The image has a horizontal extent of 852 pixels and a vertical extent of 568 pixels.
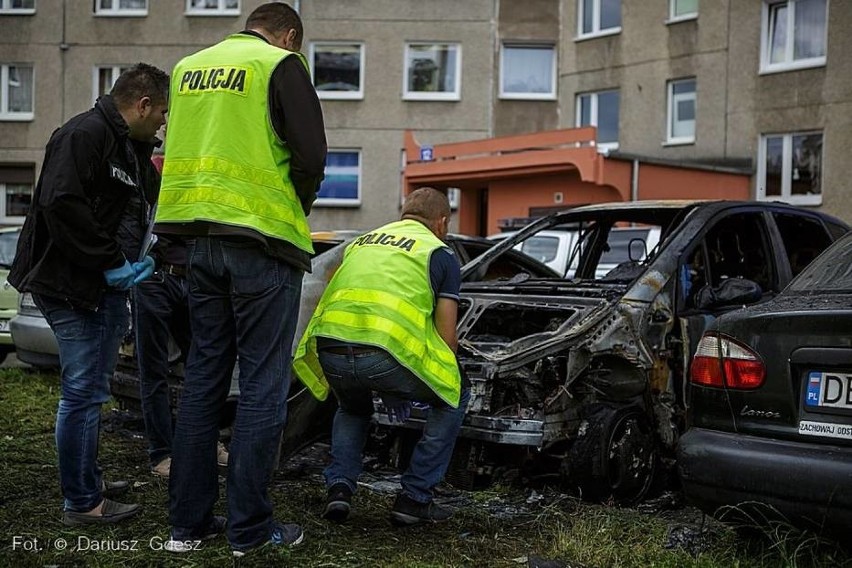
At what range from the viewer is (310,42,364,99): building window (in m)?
28.2

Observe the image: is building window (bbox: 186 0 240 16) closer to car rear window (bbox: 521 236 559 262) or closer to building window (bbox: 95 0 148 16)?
building window (bbox: 95 0 148 16)

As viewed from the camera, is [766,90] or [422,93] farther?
[422,93]

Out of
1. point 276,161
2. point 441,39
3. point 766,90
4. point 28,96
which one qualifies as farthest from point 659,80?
point 276,161

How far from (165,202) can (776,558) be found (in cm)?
276

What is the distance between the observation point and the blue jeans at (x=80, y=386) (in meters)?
4.08

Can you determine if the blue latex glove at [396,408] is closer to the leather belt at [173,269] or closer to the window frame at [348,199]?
the leather belt at [173,269]

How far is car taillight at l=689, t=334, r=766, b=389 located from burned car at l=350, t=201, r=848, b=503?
43.1 inches

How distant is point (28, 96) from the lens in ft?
96.6

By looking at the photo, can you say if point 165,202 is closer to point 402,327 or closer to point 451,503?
point 402,327

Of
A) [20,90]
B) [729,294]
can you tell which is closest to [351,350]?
[729,294]

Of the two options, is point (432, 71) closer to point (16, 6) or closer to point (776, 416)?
point (16, 6)

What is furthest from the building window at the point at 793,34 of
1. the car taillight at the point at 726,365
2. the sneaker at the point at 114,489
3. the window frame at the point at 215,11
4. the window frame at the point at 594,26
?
the sneaker at the point at 114,489

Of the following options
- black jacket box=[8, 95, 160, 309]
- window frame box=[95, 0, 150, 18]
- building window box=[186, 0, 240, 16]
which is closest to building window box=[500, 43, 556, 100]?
building window box=[186, 0, 240, 16]

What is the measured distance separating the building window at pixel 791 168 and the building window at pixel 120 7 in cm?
1788
